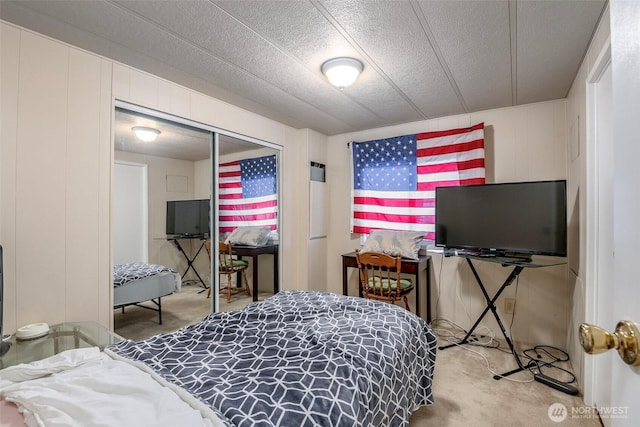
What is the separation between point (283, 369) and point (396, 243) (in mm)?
2353

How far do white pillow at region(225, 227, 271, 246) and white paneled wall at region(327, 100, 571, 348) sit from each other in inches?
76.7

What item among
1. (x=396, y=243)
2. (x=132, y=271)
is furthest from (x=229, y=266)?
(x=396, y=243)

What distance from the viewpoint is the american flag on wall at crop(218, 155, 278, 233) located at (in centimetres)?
298

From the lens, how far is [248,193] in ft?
10.9

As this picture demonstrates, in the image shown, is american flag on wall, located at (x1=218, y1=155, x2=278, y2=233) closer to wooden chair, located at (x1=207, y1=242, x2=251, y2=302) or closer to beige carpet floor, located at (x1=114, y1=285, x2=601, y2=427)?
wooden chair, located at (x1=207, y1=242, x2=251, y2=302)

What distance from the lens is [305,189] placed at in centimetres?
372

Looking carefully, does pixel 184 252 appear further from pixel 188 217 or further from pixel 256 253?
pixel 256 253

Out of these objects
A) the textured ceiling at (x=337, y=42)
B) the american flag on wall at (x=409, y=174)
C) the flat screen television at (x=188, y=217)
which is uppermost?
the textured ceiling at (x=337, y=42)

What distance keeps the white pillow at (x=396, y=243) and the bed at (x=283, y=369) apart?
1.37m

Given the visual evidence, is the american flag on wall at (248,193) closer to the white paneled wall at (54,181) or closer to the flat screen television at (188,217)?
the flat screen television at (188,217)

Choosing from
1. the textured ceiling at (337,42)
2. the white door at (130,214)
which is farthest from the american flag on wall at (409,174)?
the white door at (130,214)

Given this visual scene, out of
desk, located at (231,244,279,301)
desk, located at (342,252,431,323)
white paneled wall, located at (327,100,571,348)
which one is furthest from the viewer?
desk, located at (231,244,279,301)

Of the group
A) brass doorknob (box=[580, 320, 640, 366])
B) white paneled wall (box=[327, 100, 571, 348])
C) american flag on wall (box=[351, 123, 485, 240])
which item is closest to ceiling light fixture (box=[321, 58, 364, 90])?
american flag on wall (box=[351, 123, 485, 240])

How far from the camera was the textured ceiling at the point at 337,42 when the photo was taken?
5.17 feet
